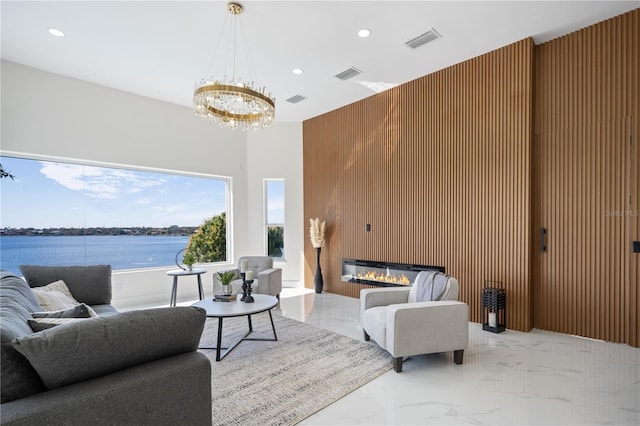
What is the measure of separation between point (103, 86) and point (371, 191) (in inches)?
183

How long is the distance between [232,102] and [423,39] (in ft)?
8.00

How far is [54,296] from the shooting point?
2908 mm

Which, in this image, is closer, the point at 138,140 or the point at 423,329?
the point at 423,329

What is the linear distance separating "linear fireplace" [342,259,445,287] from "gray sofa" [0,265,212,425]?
3.95 meters

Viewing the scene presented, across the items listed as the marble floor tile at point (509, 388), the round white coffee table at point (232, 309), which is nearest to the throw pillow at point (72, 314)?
the round white coffee table at point (232, 309)

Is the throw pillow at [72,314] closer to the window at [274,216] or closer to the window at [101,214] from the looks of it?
the window at [101,214]

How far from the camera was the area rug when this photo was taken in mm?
2285

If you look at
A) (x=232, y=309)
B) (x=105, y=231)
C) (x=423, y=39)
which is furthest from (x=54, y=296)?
(x=423, y=39)

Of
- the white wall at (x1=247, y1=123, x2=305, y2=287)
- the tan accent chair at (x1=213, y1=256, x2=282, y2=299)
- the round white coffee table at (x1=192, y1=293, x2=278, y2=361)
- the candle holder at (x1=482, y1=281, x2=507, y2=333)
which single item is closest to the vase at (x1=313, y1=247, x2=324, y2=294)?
the white wall at (x1=247, y1=123, x2=305, y2=287)

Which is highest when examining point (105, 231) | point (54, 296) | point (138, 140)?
point (138, 140)

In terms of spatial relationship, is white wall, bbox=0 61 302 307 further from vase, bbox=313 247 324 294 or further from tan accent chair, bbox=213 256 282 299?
tan accent chair, bbox=213 256 282 299

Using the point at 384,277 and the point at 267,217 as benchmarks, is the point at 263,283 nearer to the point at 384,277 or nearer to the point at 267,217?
the point at 384,277

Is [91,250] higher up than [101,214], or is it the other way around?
[101,214]

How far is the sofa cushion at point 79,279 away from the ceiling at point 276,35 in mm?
2704
